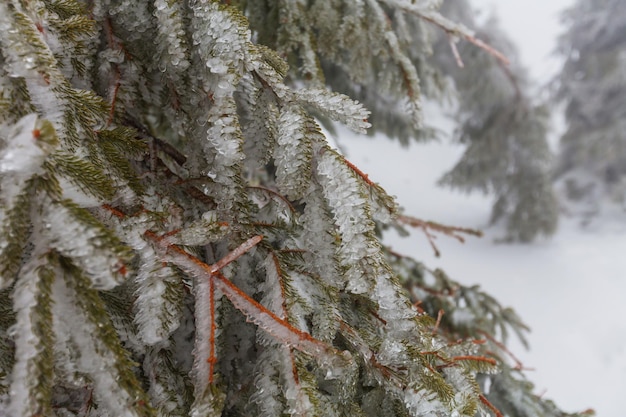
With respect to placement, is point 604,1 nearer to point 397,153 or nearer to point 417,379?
point 397,153

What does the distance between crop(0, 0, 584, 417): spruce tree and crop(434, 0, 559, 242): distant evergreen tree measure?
7.28 meters

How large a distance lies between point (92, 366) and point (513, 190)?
10345 mm

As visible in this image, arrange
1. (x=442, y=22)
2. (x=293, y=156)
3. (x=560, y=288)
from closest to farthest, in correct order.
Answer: (x=293, y=156)
(x=442, y=22)
(x=560, y=288)

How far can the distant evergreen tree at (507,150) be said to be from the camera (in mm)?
8055

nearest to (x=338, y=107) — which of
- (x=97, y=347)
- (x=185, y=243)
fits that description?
(x=185, y=243)

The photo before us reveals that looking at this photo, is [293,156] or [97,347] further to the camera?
[293,156]

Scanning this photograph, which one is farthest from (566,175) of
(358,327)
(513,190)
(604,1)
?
(358,327)

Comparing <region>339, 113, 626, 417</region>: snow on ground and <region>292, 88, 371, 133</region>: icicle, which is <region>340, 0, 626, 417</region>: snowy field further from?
<region>292, 88, 371, 133</region>: icicle

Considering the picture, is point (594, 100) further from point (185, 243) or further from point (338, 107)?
point (185, 243)

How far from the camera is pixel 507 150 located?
30.2 ft

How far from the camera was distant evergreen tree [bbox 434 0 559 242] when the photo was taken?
26.4ft

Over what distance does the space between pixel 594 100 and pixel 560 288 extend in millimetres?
5608

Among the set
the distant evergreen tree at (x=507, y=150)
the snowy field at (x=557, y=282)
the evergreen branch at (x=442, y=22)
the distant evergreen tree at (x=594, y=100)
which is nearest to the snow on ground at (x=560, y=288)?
the snowy field at (x=557, y=282)

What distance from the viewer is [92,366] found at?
70 cm
